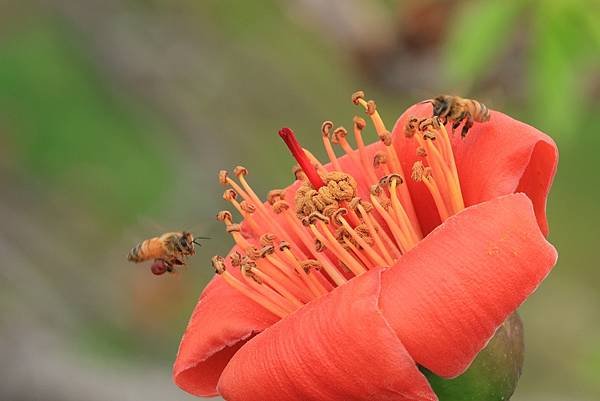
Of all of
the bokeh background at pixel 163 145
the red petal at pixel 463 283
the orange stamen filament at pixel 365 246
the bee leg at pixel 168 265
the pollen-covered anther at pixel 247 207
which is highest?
the bokeh background at pixel 163 145

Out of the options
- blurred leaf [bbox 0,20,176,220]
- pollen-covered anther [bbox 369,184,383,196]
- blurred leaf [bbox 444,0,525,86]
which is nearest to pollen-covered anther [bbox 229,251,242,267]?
pollen-covered anther [bbox 369,184,383,196]

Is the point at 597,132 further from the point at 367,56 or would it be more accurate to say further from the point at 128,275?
the point at 128,275

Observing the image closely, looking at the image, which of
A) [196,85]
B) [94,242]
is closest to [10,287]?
[94,242]

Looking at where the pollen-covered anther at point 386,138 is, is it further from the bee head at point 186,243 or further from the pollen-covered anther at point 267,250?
the bee head at point 186,243

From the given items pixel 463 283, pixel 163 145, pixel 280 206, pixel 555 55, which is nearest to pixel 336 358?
pixel 463 283

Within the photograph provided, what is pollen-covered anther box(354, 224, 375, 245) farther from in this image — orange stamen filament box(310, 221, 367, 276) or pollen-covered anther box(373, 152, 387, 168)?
pollen-covered anther box(373, 152, 387, 168)

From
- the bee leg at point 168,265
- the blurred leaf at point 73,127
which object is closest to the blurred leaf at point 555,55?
the bee leg at point 168,265

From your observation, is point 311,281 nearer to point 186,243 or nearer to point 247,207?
point 247,207
